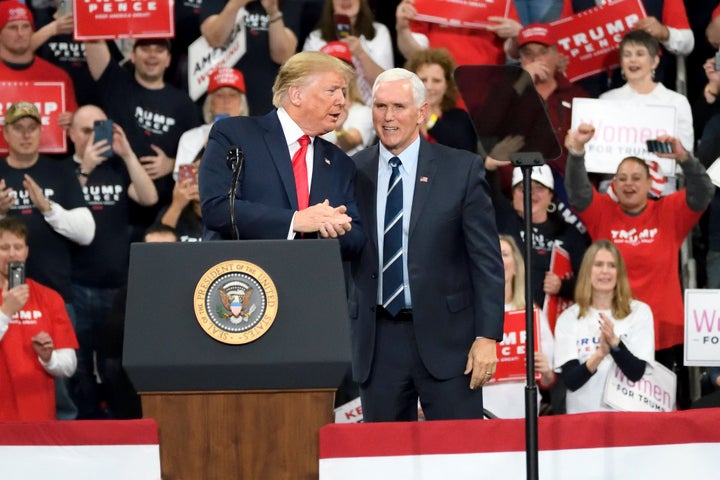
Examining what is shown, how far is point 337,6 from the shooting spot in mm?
7039

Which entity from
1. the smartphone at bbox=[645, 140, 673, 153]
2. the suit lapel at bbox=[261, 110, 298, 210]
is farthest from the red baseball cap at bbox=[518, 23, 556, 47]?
the suit lapel at bbox=[261, 110, 298, 210]

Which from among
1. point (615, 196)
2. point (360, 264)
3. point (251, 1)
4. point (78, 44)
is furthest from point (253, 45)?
point (360, 264)

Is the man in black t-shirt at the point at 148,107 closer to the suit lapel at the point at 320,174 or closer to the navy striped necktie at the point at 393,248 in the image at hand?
the navy striped necktie at the point at 393,248

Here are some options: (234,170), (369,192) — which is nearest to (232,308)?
(234,170)

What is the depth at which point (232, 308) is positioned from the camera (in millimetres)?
2773

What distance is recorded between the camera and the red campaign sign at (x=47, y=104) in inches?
264

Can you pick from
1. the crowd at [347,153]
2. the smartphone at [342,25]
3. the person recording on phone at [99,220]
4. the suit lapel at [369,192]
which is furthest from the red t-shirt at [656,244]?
the suit lapel at [369,192]

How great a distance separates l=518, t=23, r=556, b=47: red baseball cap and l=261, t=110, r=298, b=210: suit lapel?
363cm

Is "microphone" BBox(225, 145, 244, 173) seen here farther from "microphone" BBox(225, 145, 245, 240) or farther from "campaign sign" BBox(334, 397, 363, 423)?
"campaign sign" BBox(334, 397, 363, 423)

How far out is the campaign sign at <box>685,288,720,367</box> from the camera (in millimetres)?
5492

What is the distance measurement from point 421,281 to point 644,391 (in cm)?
229

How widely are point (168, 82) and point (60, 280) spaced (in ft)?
5.21

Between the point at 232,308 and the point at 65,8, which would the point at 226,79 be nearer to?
the point at 65,8

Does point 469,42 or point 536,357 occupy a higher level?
point 469,42
